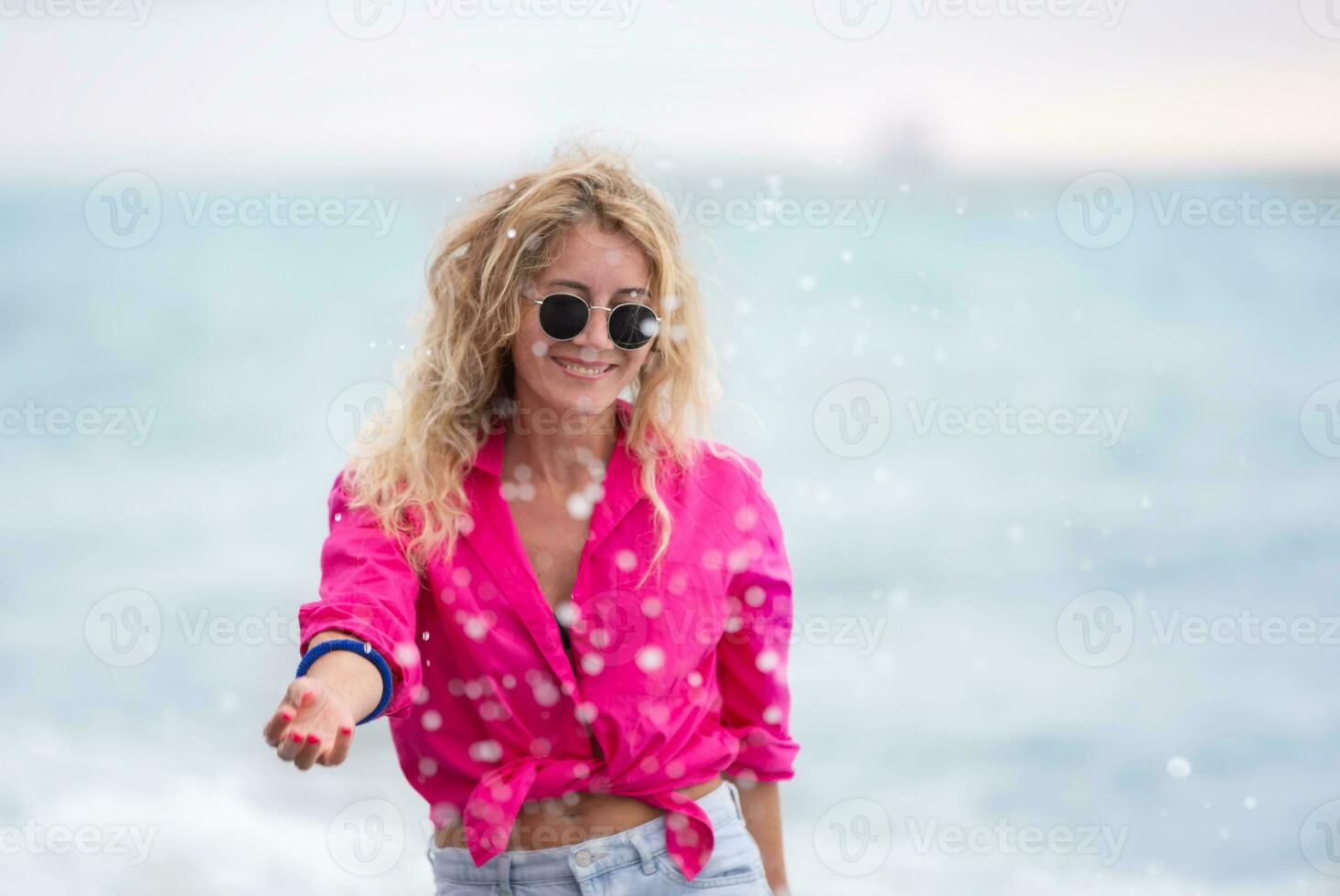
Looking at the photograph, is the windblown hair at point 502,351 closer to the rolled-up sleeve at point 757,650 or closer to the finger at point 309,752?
the rolled-up sleeve at point 757,650

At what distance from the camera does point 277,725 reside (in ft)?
4.75

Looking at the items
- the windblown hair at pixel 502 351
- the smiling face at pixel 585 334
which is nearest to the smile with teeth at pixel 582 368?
the smiling face at pixel 585 334

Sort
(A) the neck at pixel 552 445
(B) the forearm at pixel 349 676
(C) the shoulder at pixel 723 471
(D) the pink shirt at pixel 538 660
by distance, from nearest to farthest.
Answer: (B) the forearm at pixel 349 676 < (D) the pink shirt at pixel 538 660 < (A) the neck at pixel 552 445 < (C) the shoulder at pixel 723 471

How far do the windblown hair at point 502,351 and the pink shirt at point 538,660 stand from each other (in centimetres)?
4

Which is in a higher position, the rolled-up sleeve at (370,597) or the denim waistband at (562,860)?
the rolled-up sleeve at (370,597)

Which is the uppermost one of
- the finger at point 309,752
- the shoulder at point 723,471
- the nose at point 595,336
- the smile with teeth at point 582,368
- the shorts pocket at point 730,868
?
the nose at point 595,336

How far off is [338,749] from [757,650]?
3.10ft

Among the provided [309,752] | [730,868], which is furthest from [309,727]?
[730,868]

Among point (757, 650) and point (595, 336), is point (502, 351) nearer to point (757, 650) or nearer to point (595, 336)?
point (595, 336)

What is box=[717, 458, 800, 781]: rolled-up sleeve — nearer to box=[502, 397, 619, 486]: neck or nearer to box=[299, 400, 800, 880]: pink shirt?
box=[299, 400, 800, 880]: pink shirt

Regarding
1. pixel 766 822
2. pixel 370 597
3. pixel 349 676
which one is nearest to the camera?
pixel 349 676

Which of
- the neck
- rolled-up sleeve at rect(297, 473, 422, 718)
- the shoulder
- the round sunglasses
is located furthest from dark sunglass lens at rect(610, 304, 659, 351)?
rolled-up sleeve at rect(297, 473, 422, 718)

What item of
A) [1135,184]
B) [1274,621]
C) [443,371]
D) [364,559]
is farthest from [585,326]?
[1135,184]

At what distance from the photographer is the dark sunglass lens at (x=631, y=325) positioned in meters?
2.09
